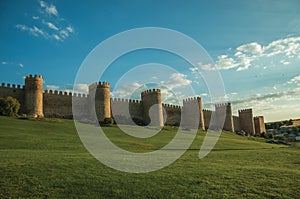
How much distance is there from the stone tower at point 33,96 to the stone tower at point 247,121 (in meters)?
58.8

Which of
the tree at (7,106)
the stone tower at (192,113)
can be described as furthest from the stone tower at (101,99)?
the stone tower at (192,113)

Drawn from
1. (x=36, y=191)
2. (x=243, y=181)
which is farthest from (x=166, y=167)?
(x=36, y=191)

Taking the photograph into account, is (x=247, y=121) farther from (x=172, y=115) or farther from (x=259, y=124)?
(x=172, y=115)

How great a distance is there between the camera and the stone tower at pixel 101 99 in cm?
4319

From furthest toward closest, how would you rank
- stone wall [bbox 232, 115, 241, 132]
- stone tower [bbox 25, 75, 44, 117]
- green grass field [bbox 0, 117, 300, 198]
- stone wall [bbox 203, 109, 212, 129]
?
stone wall [bbox 232, 115, 241, 132]
stone wall [bbox 203, 109, 212, 129]
stone tower [bbox 25, 75, 44, 117]
green grass field [bbox 0, 117, 300, 198]

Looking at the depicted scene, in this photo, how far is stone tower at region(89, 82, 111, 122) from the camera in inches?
1700

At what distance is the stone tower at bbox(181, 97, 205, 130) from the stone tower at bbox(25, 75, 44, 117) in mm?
32241

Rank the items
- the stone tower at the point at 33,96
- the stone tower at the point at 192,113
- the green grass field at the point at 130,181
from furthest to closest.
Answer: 1. the stone tower at the point at 192,113
2. the stone tower at the point at 33,96
3. the green grass field at the point at 130,181

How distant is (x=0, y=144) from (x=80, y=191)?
1121cm

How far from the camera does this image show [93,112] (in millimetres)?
43688

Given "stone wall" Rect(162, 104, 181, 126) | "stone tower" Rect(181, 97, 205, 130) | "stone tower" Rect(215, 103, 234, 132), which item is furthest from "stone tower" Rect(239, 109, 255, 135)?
"stone wall" Rect(162, 104, 181, 126)

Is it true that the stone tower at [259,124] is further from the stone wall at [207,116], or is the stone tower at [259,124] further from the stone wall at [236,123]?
the stone wall at [207,116]

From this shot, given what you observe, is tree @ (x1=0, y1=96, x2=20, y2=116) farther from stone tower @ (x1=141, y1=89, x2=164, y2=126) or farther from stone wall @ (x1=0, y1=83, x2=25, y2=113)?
stone tower @ (x1=141, y1=89, x2=164, y2=126)

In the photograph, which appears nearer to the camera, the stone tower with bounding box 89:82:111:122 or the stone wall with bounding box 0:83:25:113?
the stone wall with bounding box 0:83:25:113
